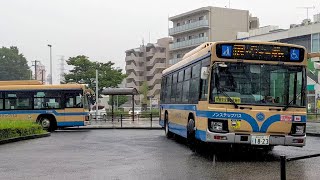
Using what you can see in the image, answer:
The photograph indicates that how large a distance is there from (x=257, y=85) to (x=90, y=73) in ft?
144

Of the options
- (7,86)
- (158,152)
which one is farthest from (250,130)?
(7,86)

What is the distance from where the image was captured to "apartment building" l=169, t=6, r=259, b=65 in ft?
219

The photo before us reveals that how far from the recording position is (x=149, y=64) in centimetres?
9094

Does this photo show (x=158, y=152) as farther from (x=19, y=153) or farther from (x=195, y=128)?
(x=19, y=153)

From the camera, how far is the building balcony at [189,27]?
6643 centimetres

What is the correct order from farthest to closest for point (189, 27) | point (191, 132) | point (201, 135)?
1. point (189, 27)
2. point (191, 132)
3. point (201, 135)

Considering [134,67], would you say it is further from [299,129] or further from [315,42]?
[299,129]

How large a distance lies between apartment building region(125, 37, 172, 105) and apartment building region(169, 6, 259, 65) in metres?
14.5

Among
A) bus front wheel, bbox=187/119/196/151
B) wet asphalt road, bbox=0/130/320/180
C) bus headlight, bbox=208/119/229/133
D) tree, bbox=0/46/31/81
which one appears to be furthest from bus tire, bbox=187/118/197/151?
tree, bbox=0/46/31/81

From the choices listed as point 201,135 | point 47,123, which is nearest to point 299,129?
point 201,135

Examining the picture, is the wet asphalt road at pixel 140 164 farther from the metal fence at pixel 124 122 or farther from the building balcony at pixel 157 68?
the building balcony at pixel 157 68

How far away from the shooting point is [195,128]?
1238 centimetres

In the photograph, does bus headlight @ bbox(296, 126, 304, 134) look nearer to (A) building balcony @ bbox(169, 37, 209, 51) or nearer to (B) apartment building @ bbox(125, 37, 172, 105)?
(A) building balcony @ bbox(169, 37, 209, 51)

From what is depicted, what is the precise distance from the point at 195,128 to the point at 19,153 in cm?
548
